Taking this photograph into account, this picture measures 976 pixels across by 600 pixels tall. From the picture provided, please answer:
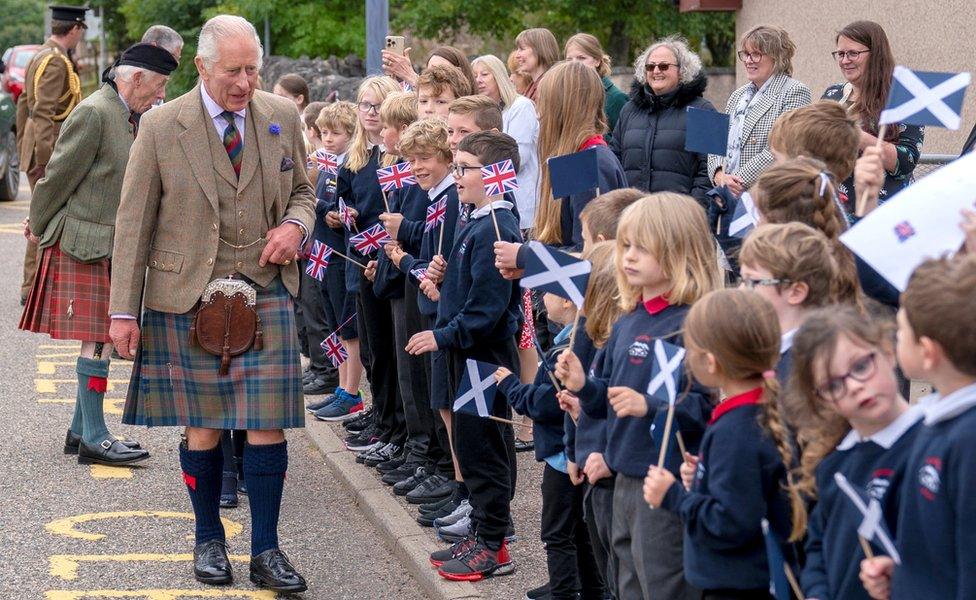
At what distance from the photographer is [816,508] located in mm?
2990

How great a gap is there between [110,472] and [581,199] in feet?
10.6

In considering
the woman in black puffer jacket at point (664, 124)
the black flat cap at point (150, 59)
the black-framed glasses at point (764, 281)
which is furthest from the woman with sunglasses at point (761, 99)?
the black-framed glasses at point (764, 281)

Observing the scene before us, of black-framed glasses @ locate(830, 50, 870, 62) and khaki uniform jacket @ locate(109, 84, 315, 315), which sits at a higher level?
black-framed glasses @ locate(830, 50, 870, 62)

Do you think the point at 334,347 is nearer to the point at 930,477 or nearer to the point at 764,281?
the point at 764,281

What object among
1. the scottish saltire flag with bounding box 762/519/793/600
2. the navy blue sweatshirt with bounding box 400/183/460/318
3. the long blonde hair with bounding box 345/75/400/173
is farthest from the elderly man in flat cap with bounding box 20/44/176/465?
the scottish saltire flag with bounding box 762/519/793/600

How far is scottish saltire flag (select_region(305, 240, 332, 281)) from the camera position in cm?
768

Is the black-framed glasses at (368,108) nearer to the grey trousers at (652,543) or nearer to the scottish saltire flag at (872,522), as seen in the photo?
the grey trousers at (652,543)

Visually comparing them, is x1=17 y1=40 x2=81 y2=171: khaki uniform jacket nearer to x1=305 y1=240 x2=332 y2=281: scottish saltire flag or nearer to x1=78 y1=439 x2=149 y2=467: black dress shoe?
x1=305 y1=240 x2=332 y2=281: scottish saltire flag

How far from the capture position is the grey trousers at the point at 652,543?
359 centimetres

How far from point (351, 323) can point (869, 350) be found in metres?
5.45

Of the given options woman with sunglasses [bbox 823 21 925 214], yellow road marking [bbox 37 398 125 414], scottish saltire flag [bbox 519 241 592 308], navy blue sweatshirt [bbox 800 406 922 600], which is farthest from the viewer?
yellow road marking [bbox 37 398 125 414]

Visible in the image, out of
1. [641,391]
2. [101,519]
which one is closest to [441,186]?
[101,519]

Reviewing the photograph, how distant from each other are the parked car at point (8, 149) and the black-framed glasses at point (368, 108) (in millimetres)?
11471

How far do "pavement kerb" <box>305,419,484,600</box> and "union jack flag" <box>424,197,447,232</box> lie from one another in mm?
1311
